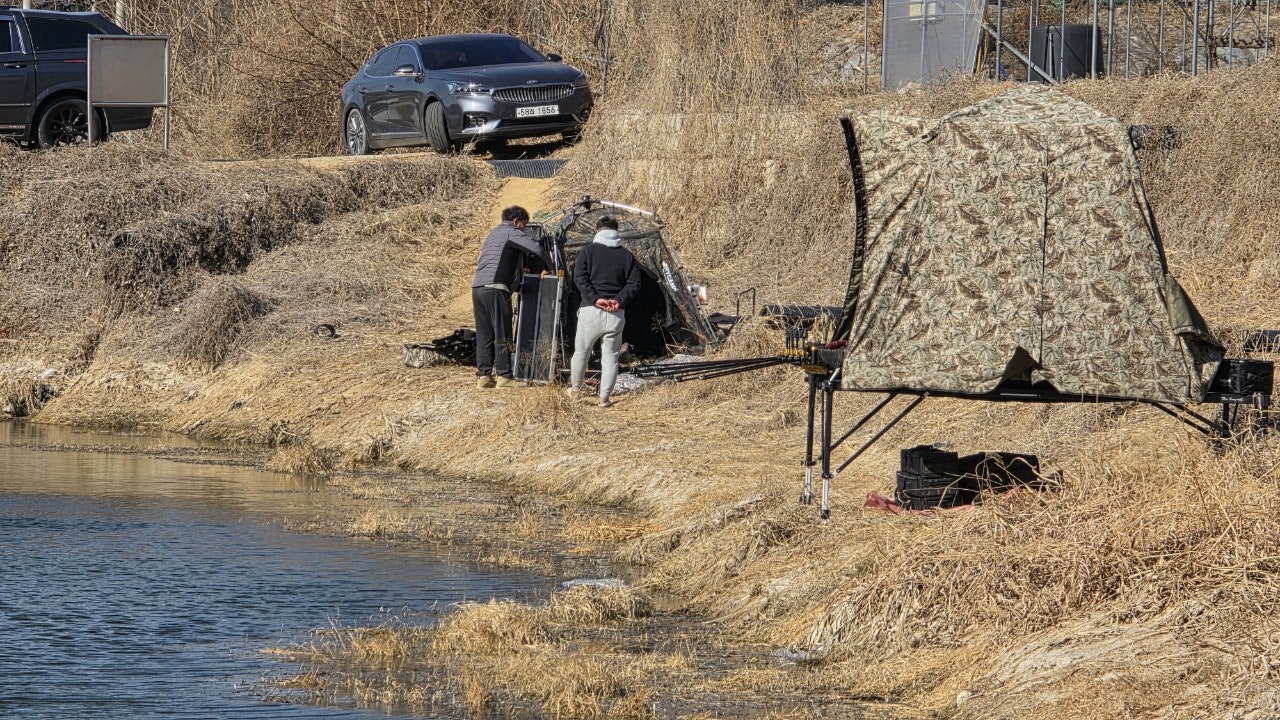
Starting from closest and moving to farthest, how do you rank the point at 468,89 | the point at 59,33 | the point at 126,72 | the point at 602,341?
the point at 602,341 → the point at 468,89 → the point at 126,72 → the point at 59,33

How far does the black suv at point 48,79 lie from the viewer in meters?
24.4

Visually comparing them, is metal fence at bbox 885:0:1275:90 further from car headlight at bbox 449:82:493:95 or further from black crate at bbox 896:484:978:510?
black crate at bbox 896:484:978:510

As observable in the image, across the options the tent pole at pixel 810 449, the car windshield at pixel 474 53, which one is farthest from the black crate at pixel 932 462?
the car windshield at pixel 474 53

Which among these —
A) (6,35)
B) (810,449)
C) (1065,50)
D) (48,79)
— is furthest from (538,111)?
(810,449)

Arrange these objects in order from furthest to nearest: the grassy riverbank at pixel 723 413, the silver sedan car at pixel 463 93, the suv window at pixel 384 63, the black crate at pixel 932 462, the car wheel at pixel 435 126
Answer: the suv window at pixel 384 63
the car wheel at pixel 435 126
the silver sedan car at pixel 463 93
the black crate at pixel 932 462
the grassy riverbank at pixel 723 413

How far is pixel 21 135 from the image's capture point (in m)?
25.0

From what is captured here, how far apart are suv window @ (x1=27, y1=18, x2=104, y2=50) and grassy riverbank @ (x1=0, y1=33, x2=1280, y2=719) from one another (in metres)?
1.68

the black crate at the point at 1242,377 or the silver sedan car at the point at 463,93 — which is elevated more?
the silver sedan car at the point at 463,93

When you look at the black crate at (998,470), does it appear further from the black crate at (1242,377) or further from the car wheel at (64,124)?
the car wheel at (64,124)

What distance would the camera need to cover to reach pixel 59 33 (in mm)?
24844

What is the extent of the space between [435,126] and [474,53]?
117 cm

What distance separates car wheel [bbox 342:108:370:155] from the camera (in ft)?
84.5

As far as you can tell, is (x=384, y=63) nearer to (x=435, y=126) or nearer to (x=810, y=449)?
(x=435, y=126)

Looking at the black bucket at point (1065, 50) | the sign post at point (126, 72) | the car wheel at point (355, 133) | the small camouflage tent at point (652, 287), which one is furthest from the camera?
the car wheel at point (355, 133)
